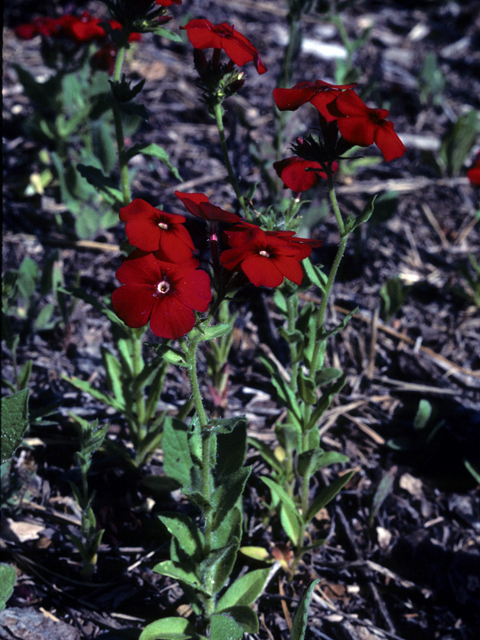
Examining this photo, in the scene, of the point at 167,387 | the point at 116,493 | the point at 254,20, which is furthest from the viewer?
the point at 254,20

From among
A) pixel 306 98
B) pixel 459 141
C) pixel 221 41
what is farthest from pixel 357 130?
pixel 459 141

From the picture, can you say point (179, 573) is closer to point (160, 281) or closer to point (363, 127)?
point (160, 281)

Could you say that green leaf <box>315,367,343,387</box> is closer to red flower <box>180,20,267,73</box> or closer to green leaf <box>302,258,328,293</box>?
green leaf <box>302,258,328,293</box>

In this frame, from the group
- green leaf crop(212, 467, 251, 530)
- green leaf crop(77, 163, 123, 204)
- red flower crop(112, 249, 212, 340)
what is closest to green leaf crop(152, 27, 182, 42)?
green leaf crop(77, 163, 123, 204)

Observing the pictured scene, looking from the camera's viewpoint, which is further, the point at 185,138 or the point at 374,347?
the point at 185,138

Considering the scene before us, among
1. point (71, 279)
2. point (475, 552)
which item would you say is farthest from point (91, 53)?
point (475, 552)

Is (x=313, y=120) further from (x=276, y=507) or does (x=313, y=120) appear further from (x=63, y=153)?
(x=276, y=507)

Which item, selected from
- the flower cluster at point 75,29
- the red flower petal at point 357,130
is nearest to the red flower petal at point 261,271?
the red flower petal at point 357,130
